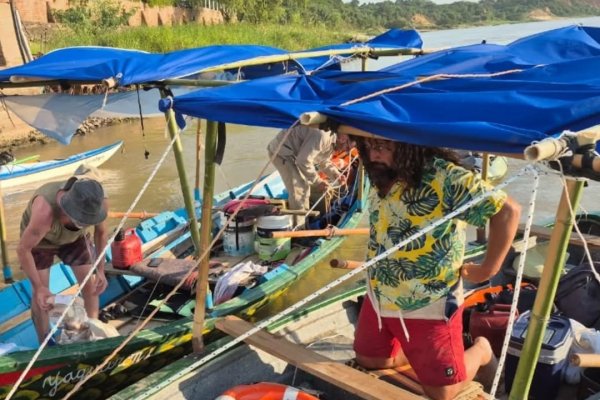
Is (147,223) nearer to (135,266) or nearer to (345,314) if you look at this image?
(135,266)

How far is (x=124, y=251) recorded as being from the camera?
5922mm

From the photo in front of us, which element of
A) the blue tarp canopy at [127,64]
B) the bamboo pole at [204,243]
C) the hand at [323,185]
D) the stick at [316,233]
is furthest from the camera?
the hand at [323,185]

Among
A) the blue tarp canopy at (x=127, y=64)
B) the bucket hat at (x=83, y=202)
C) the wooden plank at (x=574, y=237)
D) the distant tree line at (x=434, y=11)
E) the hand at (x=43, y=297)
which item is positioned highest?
the blue tarp canopy at (x=127, y=64)

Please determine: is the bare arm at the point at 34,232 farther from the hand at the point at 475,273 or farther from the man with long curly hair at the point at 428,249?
the hand at the point at 475,273

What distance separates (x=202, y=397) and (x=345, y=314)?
1477 millimetres

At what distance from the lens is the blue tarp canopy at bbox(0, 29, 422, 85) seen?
517cm

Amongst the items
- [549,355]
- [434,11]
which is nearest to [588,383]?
[549,355]

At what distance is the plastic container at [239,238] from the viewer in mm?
6914

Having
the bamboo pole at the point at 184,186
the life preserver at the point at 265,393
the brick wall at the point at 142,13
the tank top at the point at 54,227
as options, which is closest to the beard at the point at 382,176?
the life preserver at the point at 265,393

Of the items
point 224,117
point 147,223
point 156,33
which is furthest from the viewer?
point 156,33

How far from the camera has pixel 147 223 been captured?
7266mm

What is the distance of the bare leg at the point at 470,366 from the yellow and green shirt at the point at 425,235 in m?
0.47

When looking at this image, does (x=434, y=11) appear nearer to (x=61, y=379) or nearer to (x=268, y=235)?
(x=268, y=235)

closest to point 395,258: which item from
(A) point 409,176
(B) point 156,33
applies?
(A) point 409,176
